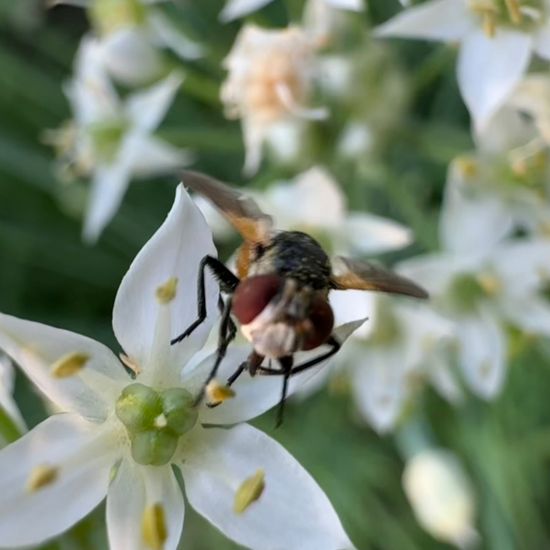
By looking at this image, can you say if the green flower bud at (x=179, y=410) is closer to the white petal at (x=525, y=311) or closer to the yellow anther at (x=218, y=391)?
the yellow anther at (x=218, y=391)

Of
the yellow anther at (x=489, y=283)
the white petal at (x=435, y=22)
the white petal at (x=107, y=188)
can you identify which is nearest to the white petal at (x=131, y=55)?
the white petal at (x=107, y=188)

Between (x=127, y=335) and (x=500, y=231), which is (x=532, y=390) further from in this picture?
(x=127, y=335)

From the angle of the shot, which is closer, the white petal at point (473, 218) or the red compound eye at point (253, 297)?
the red compound eye at point (253, 297)

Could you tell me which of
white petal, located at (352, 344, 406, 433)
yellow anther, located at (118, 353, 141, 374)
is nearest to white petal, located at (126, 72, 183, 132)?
white petal, located at (352, 344, 406, 433)

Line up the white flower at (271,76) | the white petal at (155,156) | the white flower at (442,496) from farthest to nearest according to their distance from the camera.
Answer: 1. the white petal at (155,156)
2. the white flower at (442,496)
3. the white flower at (271,76)

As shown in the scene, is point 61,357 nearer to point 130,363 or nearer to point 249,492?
point 130,363
